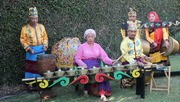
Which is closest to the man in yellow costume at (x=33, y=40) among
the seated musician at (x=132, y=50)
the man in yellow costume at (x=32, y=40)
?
the man in yellow costume at (x=32, y=40)

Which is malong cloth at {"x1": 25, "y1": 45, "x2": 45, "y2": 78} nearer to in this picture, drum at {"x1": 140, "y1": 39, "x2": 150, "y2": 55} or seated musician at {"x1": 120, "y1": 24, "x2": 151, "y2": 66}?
seated musician at {"x1": 120, "y1": 24, "x2": 151, "y2": 66}

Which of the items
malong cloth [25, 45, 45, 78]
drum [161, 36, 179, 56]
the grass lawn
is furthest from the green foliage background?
drum [161, 36, 179, 56]

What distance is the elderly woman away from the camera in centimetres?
653

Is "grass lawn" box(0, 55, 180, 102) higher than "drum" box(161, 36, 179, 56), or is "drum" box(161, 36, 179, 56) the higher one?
"drum" box(161, 36, 179, 56)

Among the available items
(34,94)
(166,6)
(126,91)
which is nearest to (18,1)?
(34,94)

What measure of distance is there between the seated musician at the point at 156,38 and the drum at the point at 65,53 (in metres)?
1.72

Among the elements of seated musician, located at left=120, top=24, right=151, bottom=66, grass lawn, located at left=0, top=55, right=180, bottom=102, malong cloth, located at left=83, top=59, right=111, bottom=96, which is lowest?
grass lawn, located at left=0, top=55, right=180, bottom=102

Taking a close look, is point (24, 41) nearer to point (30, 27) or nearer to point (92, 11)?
point (30, 27)

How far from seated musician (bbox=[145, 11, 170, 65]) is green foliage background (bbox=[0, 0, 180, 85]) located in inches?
83.9

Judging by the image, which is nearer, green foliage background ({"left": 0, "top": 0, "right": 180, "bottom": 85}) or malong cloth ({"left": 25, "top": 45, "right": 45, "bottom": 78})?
malong cloth ({"left": 25, "top": 45, "right": 45, "bottom": 78})

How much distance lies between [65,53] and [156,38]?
2068 millimetres

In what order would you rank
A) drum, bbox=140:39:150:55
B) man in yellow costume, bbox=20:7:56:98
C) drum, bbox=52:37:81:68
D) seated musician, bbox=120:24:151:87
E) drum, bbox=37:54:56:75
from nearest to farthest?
drum, bbox=37:54:56:75 → seated musician, bbox=120:24:151:87 → man in yellow costume, bbox=20:7:56:98 → drum, bbox=140:39:150:55 → drum, bbox=52:37:81:68

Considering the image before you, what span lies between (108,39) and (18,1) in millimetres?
3351

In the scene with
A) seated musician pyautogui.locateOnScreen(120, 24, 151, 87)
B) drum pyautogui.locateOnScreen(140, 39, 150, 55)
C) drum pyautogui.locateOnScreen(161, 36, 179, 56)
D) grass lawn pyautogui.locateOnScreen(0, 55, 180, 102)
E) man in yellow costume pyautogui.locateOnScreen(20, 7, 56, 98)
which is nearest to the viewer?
grass lawn pyautogui.locateOnScreen(0, 55, 180, 102)
